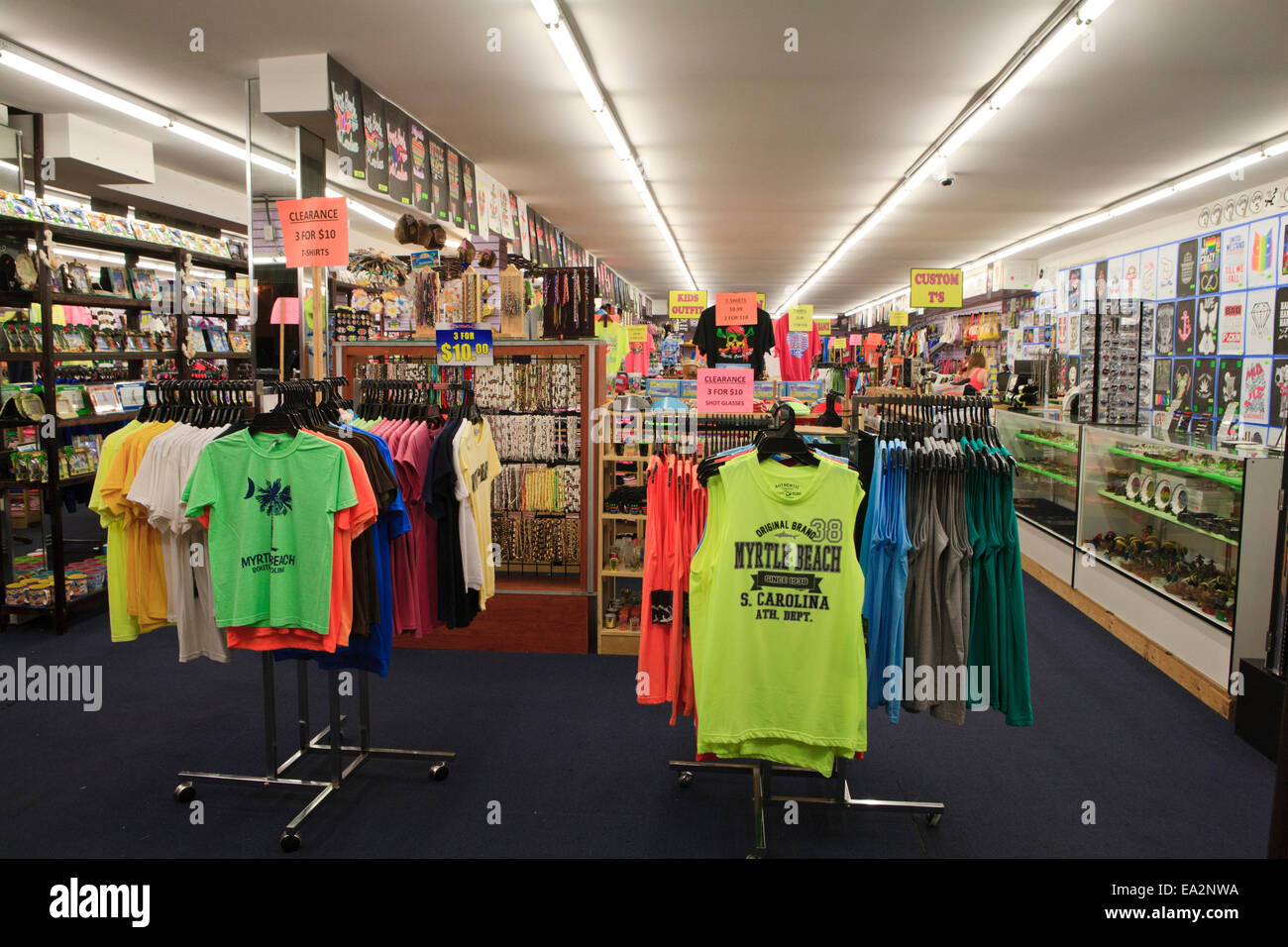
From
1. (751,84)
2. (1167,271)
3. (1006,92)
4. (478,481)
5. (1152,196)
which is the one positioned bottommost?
(478,481)

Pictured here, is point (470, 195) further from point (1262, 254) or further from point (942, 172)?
point (1262, 254)

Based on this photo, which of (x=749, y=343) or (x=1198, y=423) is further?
(x=1198, y=423)

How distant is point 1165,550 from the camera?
17.0ft

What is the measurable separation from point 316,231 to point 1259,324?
10.0 m

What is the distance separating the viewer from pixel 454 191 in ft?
25.8

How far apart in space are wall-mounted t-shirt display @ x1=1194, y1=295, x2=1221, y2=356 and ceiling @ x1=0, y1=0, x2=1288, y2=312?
1288 millimetres

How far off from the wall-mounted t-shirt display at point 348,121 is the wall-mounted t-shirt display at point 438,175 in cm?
139

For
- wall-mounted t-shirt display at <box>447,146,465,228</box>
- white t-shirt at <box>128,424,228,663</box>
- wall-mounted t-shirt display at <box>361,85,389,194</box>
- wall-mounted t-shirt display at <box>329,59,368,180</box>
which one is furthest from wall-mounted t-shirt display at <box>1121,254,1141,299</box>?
white t-shirt at <box>128,424,228,663</box>

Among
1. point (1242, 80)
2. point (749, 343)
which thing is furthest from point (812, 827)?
point (1242, 80)

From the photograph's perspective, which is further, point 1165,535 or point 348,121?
point 348,121

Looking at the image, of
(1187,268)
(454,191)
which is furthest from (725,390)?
(1187,268)

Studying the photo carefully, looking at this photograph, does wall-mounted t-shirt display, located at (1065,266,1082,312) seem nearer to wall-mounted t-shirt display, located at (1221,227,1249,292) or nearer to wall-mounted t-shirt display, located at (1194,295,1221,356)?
wall-mounted t-shirt display, located at (1194,295,1221,356)
